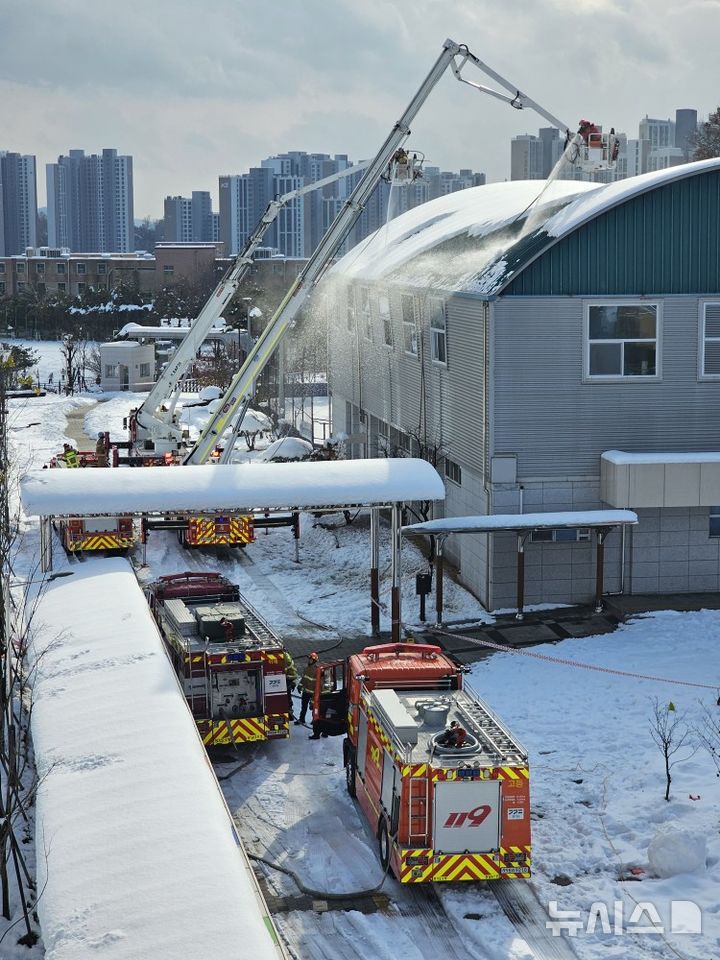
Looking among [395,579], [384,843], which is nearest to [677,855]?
[384,843]

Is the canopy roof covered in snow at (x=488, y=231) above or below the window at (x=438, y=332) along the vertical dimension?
above

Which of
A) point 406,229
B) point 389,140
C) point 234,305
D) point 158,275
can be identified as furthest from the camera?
point 158,275

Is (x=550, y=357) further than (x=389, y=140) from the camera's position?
No

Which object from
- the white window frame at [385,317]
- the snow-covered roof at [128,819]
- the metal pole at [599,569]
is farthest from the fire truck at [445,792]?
the white window frame at [385,317]

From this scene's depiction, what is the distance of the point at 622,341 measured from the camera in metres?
29.0

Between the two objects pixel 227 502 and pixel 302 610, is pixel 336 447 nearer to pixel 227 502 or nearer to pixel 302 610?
pixel 302 610

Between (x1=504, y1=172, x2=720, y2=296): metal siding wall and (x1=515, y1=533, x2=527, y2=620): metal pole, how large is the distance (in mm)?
5654

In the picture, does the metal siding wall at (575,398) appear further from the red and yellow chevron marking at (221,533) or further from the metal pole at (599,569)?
the red and yellow chevron marking at (221,533)

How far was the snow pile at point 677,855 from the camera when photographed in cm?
1620

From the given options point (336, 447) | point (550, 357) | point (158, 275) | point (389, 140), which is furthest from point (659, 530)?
point (158, 275)

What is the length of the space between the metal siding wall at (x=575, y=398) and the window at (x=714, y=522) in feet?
4.89

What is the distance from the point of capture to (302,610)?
29656 mm

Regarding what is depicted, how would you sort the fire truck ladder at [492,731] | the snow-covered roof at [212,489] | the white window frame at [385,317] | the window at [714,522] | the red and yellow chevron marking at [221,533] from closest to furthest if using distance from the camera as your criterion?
1. the fire truck ladder at [492,731]
2. the snow-covered roof at [212,489]
3. the window at [714,522]
4. the red and yellow chevron marking at [221,533]
5. the white window frame at [385,317]

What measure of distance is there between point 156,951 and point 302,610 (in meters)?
18.4
